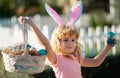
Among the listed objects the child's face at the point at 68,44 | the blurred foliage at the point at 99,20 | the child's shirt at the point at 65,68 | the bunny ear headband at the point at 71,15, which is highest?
the blurred foliage at the point at 99,20

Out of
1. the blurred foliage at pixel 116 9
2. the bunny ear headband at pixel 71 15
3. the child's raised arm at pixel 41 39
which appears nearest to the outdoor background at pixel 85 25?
the blurred foliage at pixel 116 9

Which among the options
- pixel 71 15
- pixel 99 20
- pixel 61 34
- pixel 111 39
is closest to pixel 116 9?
pixel 99 20

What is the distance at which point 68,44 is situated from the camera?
473 centimetres

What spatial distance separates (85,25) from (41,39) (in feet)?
58.0

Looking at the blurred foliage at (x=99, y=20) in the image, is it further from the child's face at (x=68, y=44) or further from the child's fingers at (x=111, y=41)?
the child's face at (x=68, y=44)

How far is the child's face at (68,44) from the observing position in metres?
4.74

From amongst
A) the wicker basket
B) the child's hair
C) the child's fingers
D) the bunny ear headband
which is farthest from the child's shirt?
the child's fingers

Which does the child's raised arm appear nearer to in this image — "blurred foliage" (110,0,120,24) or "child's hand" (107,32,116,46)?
"child's hand" (107,32,116,46)

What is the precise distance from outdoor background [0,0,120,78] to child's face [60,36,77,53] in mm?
1774

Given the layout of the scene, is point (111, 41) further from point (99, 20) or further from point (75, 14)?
point (99, 20)

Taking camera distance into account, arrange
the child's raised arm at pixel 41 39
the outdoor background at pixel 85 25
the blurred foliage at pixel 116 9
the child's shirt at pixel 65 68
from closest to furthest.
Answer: the child's raised arm at pixel 41 39 → the child's shirt at pixel 65 68 → the outdoor background at pixel 85 25 → the blurred foliage at pixel 116 9

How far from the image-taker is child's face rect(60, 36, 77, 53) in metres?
4.74

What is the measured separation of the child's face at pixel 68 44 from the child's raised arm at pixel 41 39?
17 cm

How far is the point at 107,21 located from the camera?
20438mm
